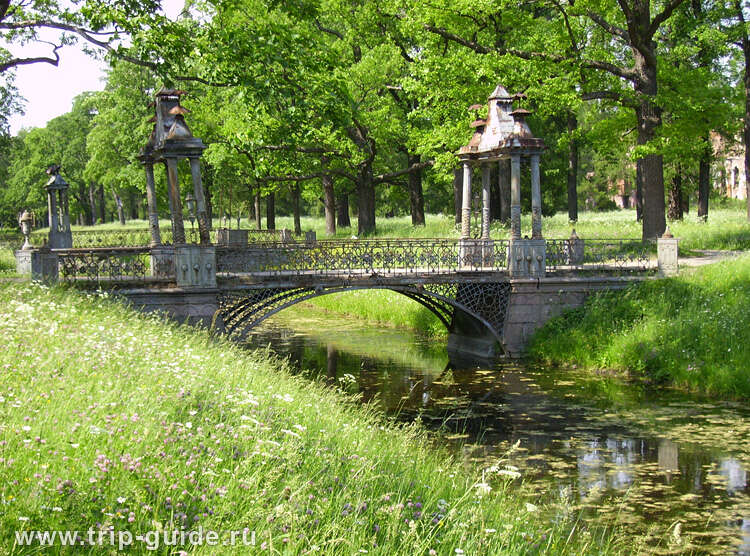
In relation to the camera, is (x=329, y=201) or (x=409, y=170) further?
(x=329, y=201)

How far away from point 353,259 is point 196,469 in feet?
48.0

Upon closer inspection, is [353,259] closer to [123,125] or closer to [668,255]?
[668,255]

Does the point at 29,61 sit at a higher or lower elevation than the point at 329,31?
lower

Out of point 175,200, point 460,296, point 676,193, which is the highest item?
point 676,193

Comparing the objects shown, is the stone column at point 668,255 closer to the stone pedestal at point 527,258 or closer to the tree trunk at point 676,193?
the stone pedestal at point 527,258

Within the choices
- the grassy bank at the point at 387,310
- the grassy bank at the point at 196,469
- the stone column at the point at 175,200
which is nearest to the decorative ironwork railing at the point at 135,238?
the grassy bank at the point at 387,310

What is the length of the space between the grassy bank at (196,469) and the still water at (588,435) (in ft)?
3.47

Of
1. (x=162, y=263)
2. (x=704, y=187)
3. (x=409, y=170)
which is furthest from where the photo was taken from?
(x=704, y=187)

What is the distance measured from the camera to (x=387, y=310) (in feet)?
93.7

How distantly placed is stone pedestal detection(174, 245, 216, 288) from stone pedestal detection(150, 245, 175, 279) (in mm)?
391

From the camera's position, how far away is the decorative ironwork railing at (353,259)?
765 inches

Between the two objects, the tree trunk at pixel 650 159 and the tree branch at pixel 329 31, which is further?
Answer: the tree branch at pixel 329 31

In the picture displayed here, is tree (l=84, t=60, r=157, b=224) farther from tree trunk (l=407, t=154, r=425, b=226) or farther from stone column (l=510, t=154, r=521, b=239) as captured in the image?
stone column (l=510, t=154, r=521, b=239)

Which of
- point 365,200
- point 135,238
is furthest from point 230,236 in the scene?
point 135,238
